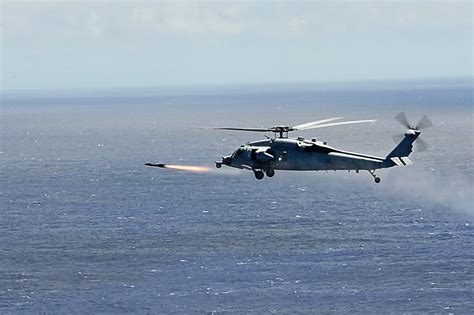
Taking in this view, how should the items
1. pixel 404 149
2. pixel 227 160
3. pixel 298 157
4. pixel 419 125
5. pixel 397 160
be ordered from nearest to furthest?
1. pixel 419 125
2. pixel 298 157
3. pixel 397 160
4. pixel 227 160
5. pixel 404 149

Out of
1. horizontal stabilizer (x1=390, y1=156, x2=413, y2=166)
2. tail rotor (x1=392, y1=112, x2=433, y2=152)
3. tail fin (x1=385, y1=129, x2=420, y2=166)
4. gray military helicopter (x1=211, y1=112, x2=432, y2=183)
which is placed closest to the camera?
tail rotor (x1=392, y1=112, x2=433, y2=152)

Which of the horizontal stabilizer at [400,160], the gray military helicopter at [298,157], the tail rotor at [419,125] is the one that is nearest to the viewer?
the tail rotor at [419,125]

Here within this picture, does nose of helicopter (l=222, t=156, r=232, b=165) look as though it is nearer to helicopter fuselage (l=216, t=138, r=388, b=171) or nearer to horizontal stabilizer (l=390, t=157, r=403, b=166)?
helicopter fuselage (l=216, t=138, r=388, b=171)

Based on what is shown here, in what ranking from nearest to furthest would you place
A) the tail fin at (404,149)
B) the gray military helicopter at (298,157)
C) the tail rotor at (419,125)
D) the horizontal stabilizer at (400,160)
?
the tail rotor at (419,125) → the gray military helicopter at (298,157) → the horizontal stabilizer at (400,160) → the tail fin at (404,149)

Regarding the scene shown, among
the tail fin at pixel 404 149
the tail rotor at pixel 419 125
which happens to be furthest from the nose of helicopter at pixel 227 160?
the tail rotor at pixel 419 125

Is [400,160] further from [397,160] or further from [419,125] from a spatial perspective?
[419,125]

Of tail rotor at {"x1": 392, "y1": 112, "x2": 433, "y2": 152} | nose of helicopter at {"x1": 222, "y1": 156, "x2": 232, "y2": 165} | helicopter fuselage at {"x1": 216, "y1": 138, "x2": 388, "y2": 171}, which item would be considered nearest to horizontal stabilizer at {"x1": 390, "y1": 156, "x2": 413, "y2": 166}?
helicopter fuselage at {"x1": 216, "y1": 138, "x2": 388, "y2": 171}

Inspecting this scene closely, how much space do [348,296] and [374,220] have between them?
53.6 metres

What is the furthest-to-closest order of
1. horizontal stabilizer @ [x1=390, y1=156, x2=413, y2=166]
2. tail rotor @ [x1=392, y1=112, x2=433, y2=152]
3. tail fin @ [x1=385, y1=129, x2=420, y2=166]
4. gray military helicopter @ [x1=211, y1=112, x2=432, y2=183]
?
tail fin @ [x1=385, y1=129, x2=420, y2=166], horizontal stabilizer @ [x1=390, y1=156, x2=413, y2=166], gray military helicopter @ [x1=211, y1=112, x2=432, y2=183], tail rotor @ [x1=392, y1=112, x2=433, y2=152]

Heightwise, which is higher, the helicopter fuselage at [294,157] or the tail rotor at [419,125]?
the tail rotor at [419,125]

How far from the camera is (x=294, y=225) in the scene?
7283 inches

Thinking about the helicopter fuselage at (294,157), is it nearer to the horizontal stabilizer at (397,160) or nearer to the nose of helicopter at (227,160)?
the nose of helicopter at (227,160)

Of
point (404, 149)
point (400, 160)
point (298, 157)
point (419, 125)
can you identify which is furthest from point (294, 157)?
point (419, 125)

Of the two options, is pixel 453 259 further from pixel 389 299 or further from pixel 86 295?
pixel 86 295
